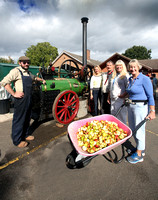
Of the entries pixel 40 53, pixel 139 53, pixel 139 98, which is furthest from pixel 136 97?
pixel 139 53

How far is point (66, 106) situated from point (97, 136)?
195cm

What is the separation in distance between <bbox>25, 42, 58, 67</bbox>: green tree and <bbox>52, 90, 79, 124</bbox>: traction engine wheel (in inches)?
977

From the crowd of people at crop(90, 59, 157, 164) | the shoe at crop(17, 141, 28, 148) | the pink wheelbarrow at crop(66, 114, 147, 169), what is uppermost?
the crowd of people at crop(90, 59, 157, 164)

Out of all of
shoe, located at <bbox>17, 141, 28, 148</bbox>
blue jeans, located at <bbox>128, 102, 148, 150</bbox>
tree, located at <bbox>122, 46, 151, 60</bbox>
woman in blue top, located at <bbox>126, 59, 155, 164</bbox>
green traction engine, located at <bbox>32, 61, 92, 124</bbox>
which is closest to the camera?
woman in blue top, located at <bbox>126, 59, 155, 164</bbox>

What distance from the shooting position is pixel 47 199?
142 centimetres

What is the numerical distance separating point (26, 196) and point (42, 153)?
0.84m

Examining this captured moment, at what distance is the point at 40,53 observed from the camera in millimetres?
26766

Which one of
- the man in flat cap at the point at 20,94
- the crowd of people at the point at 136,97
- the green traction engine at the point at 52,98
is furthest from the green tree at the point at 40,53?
the crowd of people at the point at 136,97

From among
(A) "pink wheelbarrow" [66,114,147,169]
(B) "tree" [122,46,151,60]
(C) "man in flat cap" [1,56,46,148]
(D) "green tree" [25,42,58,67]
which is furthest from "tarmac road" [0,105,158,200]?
(B) "tree" [122,46,151,60]

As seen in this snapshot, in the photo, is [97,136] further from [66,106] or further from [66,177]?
[66,106]

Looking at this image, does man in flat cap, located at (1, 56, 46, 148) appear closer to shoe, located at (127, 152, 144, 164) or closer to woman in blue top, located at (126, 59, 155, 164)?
woman in blue top, located at (126, 59, 155, 164)

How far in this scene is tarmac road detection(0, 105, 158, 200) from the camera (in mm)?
1486

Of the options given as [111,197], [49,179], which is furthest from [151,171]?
[49,179]

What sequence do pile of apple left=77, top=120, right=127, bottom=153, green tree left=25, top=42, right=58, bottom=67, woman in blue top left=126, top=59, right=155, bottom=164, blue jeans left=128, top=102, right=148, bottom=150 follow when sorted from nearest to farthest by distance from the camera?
pile of apple left=77, top=120, right=127, bottom=153 < woman in blue top left=126, top=59, right=155, bottom=164 < blue jeans left=128, top=102, right=148, bottom=150 < green tree left=25, top=42, right=58, bottom=67
